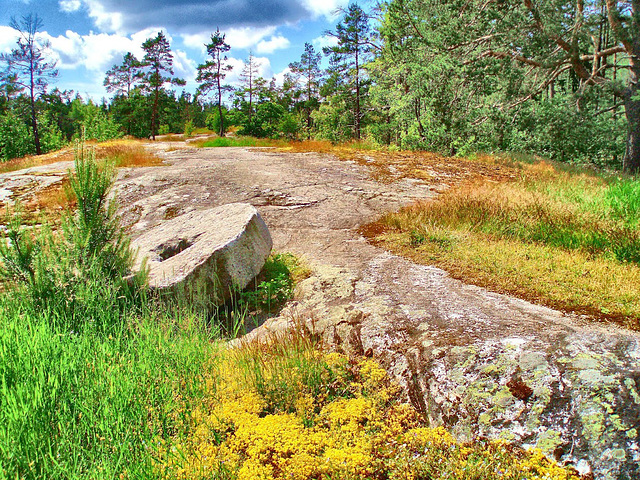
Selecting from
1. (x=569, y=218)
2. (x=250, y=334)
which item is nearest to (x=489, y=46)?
(x=569, y=218)

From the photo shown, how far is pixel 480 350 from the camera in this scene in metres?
2.43

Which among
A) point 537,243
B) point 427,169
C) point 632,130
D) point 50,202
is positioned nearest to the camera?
point 537,243

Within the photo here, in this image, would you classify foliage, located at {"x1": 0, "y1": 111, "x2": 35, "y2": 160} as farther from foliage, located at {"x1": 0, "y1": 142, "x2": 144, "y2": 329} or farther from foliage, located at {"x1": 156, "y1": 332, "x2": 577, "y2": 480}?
foliage, located at {"x1": 156, "y1": 332, "x2": 577, "y2": 480}

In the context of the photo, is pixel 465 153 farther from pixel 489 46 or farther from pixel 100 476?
pixel 100 476

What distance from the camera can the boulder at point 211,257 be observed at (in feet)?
12.5

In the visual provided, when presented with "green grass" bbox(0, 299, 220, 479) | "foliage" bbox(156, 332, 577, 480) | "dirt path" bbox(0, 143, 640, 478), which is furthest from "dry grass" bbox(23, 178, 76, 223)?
"foliage" bbox(156, 332, 577, 480)

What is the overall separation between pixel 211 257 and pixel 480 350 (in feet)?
8.51

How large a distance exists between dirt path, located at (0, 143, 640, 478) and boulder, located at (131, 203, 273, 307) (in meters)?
Result: 0.63

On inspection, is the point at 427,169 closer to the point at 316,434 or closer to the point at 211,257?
the point at 211,257

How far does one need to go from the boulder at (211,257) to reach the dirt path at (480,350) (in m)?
0.63

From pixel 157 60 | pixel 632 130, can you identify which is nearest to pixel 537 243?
pixel 632 130

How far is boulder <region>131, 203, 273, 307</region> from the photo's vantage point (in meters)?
3.81

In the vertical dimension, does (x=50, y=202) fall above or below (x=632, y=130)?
below

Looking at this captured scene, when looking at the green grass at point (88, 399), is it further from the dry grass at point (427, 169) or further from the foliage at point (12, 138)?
the foliage at point (12, 138)
